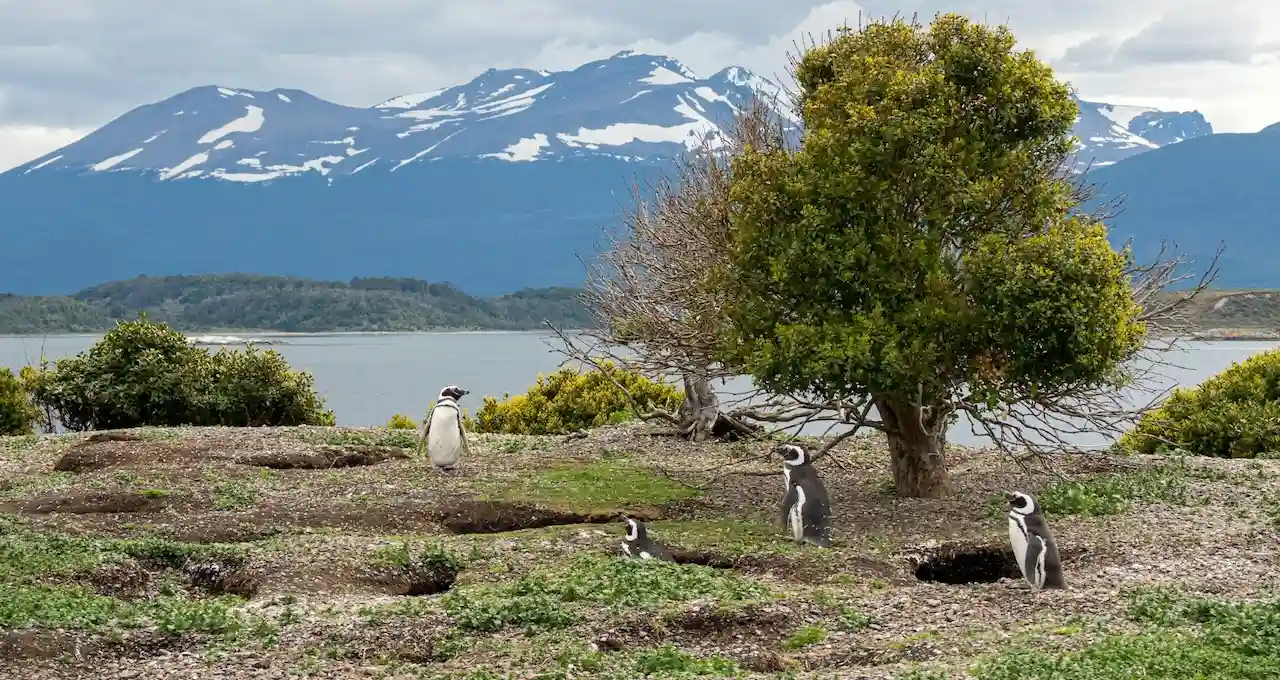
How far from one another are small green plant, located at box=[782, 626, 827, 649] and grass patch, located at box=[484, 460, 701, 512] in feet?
21.6

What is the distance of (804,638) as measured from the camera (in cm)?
1066

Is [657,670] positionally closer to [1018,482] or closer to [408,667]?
[408,667]

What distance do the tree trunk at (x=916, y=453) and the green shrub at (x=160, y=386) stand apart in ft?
54.4

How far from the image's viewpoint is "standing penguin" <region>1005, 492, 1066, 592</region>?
1231 centimetres

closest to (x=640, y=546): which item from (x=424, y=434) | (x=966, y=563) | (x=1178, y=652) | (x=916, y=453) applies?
(x=966, y=563)

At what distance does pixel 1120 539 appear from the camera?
14.6m

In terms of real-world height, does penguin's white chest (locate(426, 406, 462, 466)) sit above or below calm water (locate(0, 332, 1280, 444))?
above

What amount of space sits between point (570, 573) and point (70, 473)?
10341 mm

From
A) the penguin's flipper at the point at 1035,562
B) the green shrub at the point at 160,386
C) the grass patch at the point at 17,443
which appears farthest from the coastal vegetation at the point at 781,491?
the green shrub at the point at 160,386

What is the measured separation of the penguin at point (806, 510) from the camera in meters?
15.0

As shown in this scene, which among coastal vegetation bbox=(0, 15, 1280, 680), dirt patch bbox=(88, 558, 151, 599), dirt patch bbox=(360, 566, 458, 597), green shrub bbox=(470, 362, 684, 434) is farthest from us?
green shrub bbox=(470, 362, 684, 434)

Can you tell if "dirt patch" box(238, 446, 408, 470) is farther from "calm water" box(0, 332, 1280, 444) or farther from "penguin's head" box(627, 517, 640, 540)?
"calm water" box(0, 332, 1280, 444)

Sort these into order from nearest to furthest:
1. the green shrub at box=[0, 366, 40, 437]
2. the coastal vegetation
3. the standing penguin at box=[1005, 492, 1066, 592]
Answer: the coastal vegetation
the standing penguin at box=[1005, 492, 1066, 592]
the green shrub at box=[0, 366, 40, 437]

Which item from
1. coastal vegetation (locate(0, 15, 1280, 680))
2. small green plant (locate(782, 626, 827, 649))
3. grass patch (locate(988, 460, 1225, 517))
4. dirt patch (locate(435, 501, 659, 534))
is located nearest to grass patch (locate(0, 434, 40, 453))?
coastal vegetation (locate(0, 15, 1280, 680))
